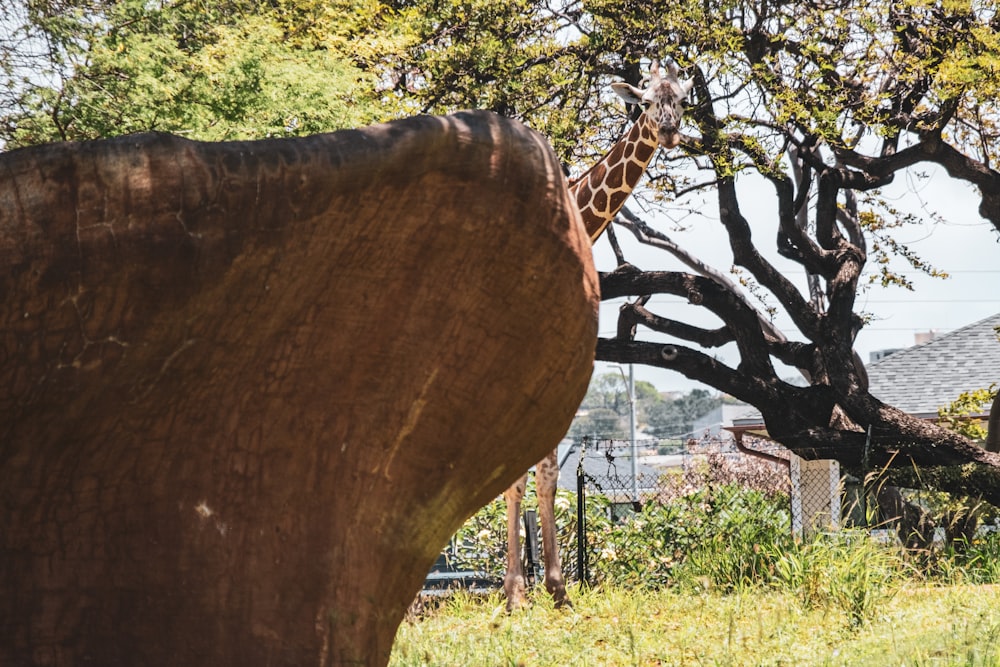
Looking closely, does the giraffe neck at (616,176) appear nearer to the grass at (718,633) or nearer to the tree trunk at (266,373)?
the grass at (718,633)

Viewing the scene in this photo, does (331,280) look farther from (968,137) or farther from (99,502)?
(968,137)

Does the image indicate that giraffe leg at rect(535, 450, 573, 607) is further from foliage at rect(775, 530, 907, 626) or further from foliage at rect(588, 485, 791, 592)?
foliage at rect(775, 530, 907, 626)

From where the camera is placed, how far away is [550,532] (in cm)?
1044

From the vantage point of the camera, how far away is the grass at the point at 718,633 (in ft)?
19.6

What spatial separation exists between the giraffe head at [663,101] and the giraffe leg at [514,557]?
3139 mm

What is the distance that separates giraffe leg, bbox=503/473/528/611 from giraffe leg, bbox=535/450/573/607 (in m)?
0.24

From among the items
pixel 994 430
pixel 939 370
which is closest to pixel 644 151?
pixel 994 430

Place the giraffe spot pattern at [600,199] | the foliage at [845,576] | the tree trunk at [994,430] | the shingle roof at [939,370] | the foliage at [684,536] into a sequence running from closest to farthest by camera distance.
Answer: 1. the foliage at [845,576]
2. the giraffe spot pattern at [600,199]
3. the foliage at [684,536]
4. the tree trunk at [994,430]
5. the shingle roof at [939,370]

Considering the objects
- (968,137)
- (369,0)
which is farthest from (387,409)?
(968,137)

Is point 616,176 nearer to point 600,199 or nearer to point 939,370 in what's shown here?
point 600,199

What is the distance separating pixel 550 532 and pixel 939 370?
14387 mm

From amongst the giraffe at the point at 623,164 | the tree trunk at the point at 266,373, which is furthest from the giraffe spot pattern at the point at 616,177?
the tree trunk at the point at 266,373

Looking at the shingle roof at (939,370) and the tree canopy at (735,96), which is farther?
the shingle roof at (939,370)

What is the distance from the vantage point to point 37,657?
6.11 ft
